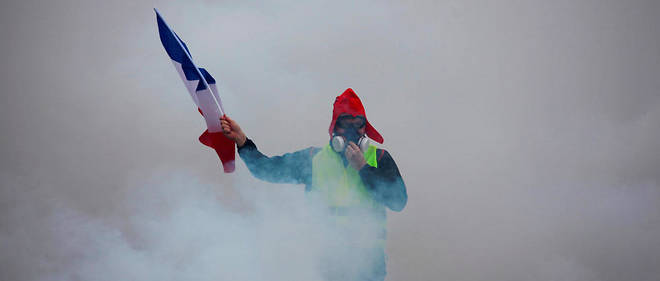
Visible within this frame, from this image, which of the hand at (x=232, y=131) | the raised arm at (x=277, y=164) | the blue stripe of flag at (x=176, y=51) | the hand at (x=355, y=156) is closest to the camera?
the blue stripe of flag at (x=176, y=51)

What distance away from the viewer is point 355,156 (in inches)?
122

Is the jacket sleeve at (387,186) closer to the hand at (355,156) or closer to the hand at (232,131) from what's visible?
the hand at (355,156)

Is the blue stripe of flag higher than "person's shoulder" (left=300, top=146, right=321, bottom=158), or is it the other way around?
the blue stripe of flag

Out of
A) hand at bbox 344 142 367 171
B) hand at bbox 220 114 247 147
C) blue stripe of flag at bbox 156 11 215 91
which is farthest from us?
hand at bbox 220 114 247 147

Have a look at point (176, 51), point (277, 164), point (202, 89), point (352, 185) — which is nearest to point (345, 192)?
point (352, 185)

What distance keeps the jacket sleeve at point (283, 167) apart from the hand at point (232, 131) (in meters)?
0.08

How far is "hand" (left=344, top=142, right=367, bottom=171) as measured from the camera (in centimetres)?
309

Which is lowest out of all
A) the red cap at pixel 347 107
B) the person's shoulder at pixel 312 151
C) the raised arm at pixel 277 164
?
the raised arm at pixel 277 164

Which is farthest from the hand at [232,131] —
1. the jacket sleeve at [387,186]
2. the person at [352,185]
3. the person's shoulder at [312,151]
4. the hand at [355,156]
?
the jacket sleeve at [387,186]

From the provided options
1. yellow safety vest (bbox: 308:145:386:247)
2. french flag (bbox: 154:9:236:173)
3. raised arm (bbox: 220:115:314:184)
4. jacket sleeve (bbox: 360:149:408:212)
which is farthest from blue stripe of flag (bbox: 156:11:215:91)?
jacket sleeve (bbox: 360:149:408:212)

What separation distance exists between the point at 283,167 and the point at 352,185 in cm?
51

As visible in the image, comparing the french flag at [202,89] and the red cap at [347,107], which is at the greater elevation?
the red cap at [347,107]

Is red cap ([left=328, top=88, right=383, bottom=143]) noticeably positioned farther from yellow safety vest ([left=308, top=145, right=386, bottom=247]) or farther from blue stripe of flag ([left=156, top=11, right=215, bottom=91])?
blue stripe of flag ([left=156, top=11, right=215, bottom=91])

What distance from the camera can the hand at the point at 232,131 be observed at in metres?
3.19
